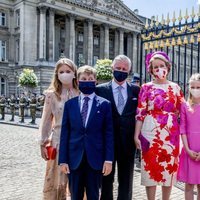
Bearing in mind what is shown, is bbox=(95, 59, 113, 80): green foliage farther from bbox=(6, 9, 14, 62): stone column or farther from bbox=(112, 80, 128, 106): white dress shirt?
bbox=(6, 9, 14, 62): stone column

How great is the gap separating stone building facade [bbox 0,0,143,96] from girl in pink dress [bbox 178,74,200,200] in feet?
113

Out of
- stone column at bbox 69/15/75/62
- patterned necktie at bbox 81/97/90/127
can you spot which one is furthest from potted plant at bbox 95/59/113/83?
stone column at bbox 69/15/75/62

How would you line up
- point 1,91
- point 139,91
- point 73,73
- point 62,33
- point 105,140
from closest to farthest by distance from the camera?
1. point 105,140
2. point 73,73
3. point 139,91
4. point 1,91
5. point 62,33

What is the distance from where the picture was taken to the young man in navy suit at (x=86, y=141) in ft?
11.7

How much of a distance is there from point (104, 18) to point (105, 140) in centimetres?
4534

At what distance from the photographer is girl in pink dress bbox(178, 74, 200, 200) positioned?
421cm

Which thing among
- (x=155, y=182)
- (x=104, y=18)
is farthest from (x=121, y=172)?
(x=104, y=18)

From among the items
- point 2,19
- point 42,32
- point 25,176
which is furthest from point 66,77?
point 2,19

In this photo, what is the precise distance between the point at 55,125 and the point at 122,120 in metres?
0.89

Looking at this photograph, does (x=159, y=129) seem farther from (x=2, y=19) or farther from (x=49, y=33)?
(x=2, y=19)

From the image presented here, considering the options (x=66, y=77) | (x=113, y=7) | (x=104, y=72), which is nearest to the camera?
(x=66, y=77)

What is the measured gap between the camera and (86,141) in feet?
11.6

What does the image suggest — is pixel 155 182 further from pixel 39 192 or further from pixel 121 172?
pixel 39 192

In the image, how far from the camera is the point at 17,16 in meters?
41.7
